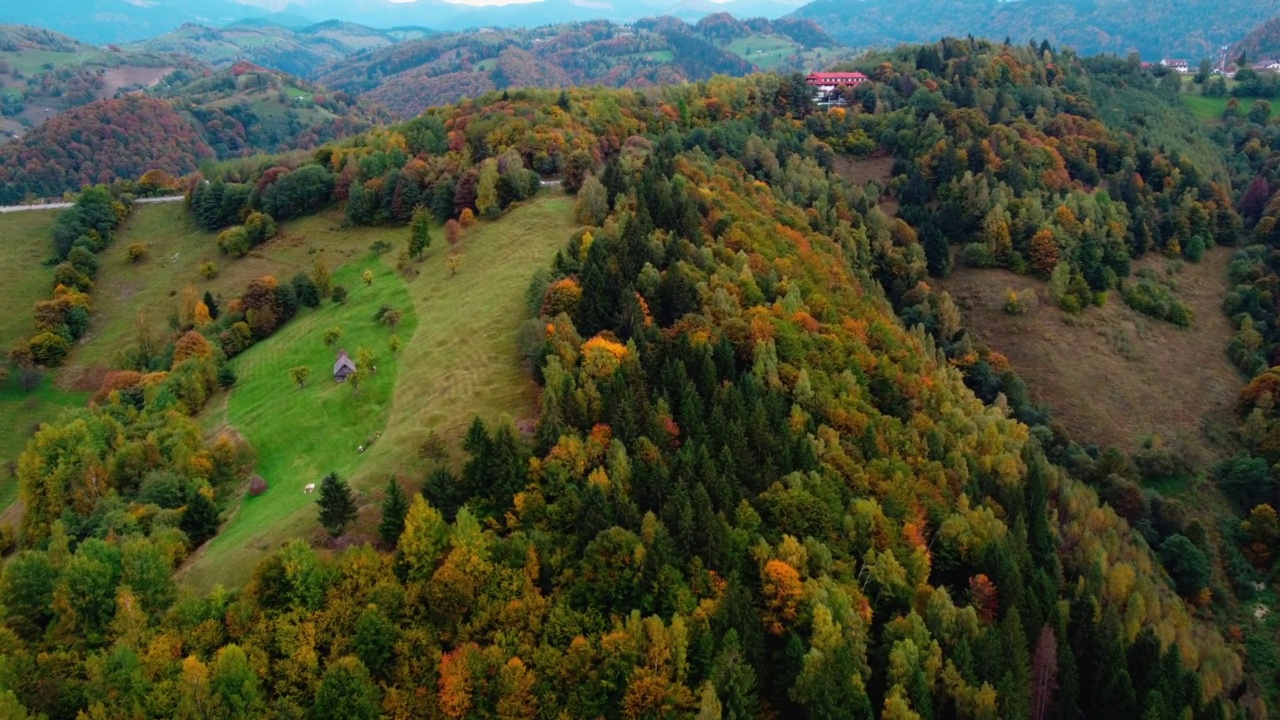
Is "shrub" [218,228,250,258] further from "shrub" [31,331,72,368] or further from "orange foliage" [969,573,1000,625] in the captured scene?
"orange foliage" [969,573,1000,625]

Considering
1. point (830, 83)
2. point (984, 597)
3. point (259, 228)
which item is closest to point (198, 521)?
point (984, 597)

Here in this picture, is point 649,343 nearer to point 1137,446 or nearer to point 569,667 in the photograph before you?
point 569,667

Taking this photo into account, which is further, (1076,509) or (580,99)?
(580,99)

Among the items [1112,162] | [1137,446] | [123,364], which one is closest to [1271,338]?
[1137,446]

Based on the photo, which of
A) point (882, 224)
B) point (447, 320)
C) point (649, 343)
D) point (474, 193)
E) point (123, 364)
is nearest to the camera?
point (649, 343)

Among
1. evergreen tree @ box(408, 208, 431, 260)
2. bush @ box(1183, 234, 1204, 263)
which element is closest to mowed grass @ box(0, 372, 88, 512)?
evergreen tree @ box(408, 208, 431, 260)

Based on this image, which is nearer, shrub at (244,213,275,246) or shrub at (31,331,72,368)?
shrub at (31,331,72,368)

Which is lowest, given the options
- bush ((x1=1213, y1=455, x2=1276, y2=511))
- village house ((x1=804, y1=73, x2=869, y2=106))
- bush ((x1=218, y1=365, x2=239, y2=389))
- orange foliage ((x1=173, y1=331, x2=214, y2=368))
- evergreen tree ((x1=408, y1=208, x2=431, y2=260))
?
bush ((x1=1213, y1=455, x2=1276, y2=511))

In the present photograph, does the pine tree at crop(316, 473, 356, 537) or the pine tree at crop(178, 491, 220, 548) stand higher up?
the pine tree at crop(316, 473, 356, 537)
